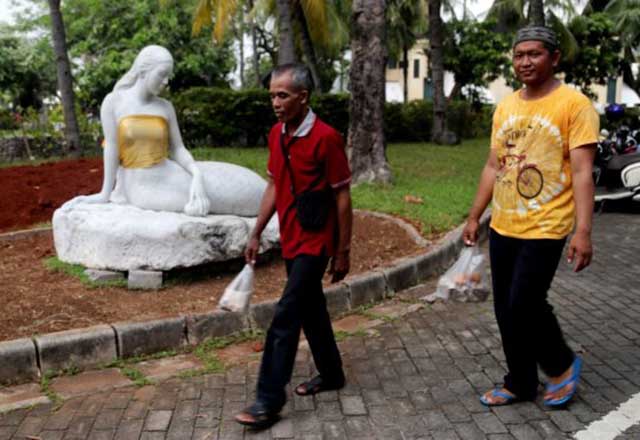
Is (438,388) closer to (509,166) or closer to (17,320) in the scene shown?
(509,166)

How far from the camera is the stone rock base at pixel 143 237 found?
5441 millimetres

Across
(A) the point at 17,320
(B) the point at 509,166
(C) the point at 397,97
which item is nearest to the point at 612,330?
(B) the point at 509,166

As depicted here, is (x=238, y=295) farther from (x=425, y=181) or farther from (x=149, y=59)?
(x=425, y=181)

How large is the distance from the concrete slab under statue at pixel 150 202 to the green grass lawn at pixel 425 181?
2706 millimetres

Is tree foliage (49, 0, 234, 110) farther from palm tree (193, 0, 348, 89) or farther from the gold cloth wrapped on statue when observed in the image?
the gold cloth wrapped on statue

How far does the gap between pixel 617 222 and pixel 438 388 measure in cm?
670

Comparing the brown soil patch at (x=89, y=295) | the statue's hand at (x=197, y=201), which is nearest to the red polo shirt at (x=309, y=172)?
the brown soil patch at (x=89, y=295)

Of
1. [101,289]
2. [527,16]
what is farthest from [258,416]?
[527,16]

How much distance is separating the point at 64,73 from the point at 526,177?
12963mm

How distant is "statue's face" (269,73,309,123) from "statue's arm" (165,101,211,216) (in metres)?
2.46

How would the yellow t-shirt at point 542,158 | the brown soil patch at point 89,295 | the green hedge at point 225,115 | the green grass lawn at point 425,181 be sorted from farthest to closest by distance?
the green hedge at point 225,115
the green grass lawn at point 425,181
the brown soil patch at point 89,295
the yellow t-shirt at point 542,158

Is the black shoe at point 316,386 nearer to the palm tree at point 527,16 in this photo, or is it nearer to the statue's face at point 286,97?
the statue's face at point 286,97

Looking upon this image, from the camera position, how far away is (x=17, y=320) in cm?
475

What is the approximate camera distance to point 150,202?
5824 millimetres
